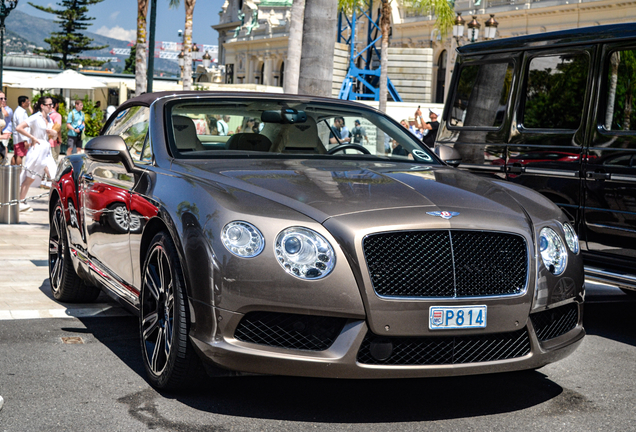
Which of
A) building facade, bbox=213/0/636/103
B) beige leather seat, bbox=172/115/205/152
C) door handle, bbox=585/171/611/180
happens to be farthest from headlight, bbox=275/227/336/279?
building facade, bbox=213/0/636/103

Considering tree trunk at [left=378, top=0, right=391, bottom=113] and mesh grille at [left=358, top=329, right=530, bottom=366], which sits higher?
tree trunk at [left=378, top=0, right=391, bottom=113]

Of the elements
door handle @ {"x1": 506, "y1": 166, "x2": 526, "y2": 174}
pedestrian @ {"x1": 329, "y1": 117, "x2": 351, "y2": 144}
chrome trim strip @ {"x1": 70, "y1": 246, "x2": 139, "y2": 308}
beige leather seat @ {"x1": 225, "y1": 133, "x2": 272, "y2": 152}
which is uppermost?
pedestrian @ {"x1": 329, "y1": 117, "x2": 351, "y2": 144}

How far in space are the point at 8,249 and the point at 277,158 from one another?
17.1ft

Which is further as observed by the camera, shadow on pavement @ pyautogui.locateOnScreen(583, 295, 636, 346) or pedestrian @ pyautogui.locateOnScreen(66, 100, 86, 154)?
pedestrian @ pyautogui.locateOnScreen(66, 100, 86, 154)

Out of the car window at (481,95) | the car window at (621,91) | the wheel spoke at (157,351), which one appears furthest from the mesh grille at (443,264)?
the car window at (481,95)

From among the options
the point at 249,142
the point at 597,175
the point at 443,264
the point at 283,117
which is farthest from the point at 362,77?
the point at 443,264

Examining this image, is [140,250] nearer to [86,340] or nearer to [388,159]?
[86,340]

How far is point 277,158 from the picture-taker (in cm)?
501

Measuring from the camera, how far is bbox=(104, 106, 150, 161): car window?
5230 millimetres

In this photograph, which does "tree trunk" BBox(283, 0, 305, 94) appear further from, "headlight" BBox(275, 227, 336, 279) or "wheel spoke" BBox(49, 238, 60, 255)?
"headlight" BBox(275, 227, 336, 279)

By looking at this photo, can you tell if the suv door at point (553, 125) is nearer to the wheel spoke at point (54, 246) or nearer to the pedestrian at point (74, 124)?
the wheel spoke at point (54, 246)

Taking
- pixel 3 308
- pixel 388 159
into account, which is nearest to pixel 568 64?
pixel 388 159

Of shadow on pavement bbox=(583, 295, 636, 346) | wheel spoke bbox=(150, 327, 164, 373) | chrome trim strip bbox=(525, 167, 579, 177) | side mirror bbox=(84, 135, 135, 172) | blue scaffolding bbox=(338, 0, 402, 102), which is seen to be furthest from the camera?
blue scaffolding bbox=(338, 0, 402, 102)

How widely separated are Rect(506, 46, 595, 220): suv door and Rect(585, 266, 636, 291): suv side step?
462 millimetres
